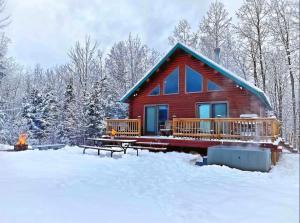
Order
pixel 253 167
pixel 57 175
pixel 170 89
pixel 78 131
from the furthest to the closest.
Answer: pixel 78 131 → pixel 170 89 → pixel 253 167 → pixel 57 175

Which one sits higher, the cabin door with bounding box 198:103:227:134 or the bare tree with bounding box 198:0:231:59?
the bare tree with bounding box 198:0:231:59

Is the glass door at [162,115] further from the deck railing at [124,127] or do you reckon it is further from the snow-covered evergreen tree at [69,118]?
the snow-covered evergreen tree at [69,118]

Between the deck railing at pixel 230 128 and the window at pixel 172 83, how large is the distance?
248cm

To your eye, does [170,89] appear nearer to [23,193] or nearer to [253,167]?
[253,167]

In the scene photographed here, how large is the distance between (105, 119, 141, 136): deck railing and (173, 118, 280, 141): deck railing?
2.24 metres

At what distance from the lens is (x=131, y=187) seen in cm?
527

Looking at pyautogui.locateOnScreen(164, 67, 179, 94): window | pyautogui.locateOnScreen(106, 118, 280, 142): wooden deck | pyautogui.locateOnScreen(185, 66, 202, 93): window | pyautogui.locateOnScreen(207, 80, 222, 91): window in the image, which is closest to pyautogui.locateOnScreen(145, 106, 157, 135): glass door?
pyautogui.locateOnScreen(164, 67, 179, 94): window

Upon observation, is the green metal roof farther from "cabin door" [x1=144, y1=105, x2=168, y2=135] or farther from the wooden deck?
the wooden deck

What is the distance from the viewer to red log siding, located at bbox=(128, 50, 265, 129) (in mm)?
11195

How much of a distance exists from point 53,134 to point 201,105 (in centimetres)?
1461

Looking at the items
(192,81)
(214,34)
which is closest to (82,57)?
(214,34)

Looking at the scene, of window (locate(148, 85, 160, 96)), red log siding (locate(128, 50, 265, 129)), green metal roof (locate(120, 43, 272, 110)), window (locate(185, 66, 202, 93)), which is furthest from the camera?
window (locate(148, 85, 160, 96))

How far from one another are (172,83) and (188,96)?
1.20 meters

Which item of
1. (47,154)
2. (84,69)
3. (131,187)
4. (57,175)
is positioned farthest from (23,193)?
(84,69)
